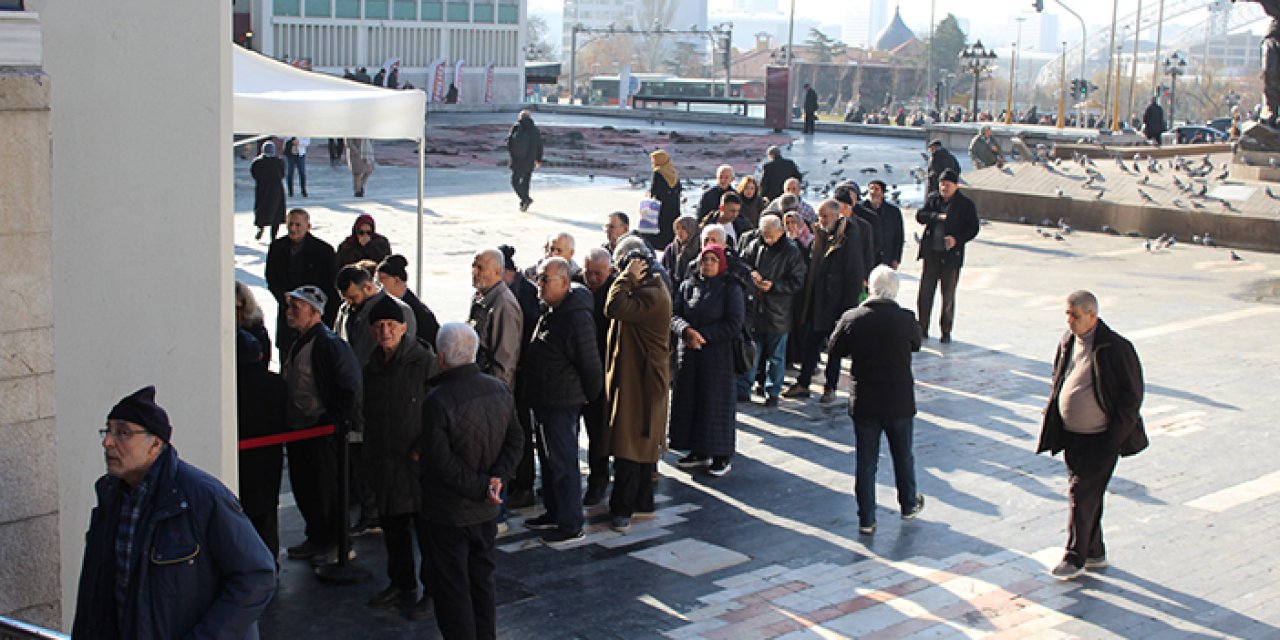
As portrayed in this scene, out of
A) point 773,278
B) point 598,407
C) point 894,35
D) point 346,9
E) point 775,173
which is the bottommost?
point 598,407

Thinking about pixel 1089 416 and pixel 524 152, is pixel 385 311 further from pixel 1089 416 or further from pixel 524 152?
pixel 524 152

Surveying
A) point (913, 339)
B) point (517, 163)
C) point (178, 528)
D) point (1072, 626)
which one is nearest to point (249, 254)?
point (517, 163)

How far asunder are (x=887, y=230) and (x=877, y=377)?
5779 millimetres

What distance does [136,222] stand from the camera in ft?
22.3

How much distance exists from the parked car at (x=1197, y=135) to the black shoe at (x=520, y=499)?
4483cm

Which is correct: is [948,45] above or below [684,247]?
above

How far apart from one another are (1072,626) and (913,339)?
2.08m

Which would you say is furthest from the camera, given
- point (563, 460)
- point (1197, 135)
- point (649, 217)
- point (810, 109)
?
point (1197, 135)

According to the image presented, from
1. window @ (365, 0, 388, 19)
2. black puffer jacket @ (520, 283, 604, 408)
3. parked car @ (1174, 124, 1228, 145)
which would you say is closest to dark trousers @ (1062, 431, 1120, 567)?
black puffer jacket @ (520, 283, 604, 408)

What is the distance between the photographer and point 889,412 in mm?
9156

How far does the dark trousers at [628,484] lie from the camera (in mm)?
9320

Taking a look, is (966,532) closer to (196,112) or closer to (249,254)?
(196,112)

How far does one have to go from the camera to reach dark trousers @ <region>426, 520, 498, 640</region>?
6.89m

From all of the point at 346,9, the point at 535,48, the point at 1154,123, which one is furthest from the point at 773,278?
the point at 535,48
